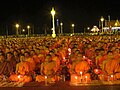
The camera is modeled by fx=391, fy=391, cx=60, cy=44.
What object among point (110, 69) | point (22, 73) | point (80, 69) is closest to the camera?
point (110, 69)

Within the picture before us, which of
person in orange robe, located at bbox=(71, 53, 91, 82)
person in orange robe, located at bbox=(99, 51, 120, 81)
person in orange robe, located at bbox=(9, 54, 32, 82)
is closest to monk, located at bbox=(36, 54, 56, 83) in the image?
person in orange robe, located at bbox=(9, 54, 32, 82)

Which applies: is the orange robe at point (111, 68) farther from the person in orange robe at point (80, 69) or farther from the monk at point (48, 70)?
the monk at point (48, 70)

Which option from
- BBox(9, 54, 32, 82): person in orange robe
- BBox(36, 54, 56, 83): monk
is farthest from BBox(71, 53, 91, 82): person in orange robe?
BBox(9, 54, 32, 82): person in orange robe

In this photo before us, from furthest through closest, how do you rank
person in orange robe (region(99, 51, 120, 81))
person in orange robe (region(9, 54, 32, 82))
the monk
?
person in orange robe (region(9, 54, 32, 82)), the monk, person in orange robe (region(99, 51, 120, 81))

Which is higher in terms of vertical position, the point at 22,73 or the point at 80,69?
the point at 80,69

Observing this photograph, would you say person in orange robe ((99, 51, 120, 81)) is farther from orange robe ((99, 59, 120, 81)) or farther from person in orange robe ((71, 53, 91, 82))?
person in orange robe ((71, 53, 91, 82))

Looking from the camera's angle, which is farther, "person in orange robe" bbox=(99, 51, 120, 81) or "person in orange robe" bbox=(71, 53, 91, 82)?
"person in orange robe" bbox=(71, 53, 91, 82)

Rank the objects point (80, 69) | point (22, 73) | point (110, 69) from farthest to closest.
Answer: point (22, 73), point (80, 69), point (110, 69)

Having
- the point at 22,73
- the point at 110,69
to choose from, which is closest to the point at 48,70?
the point at 22,73

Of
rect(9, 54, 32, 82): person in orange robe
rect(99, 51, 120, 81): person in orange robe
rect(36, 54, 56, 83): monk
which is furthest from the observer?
rect(9, 54, 32, 82): person in orange robe

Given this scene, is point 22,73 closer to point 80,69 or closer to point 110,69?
point 80,69

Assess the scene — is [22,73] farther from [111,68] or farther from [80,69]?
[111,68]

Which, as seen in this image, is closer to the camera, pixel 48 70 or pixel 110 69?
pixel 110 69

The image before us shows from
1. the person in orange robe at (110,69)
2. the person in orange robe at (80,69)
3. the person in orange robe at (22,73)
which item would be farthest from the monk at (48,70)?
the person in orange robe at (110,69)
